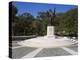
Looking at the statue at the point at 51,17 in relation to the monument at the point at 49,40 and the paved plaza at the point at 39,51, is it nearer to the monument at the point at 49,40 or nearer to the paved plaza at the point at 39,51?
the monument at the point at 49,40

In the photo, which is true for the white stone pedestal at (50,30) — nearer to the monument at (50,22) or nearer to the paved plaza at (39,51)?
the monument at (50,22)

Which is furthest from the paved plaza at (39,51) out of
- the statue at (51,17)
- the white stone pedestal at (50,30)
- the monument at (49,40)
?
the statue at (51,17)

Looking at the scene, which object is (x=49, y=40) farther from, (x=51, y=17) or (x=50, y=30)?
(x=51, y=17)

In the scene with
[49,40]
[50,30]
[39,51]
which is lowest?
[39,51]

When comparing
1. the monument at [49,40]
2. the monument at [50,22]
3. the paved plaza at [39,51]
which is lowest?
the paved plaza at [39,51]

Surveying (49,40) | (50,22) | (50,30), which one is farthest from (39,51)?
(50,22)

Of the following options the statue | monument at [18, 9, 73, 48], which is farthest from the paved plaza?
the statue

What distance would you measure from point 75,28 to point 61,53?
62 centimetres

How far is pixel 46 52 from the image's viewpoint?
392 centimetres

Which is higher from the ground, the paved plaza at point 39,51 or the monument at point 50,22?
the monument at point 50,22

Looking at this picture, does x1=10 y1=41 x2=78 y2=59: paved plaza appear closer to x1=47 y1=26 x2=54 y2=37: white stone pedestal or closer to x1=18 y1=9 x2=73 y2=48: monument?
x1=18 y1=9 x2=73 y2=48: monument

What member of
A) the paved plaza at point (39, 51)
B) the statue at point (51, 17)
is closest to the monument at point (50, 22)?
the statue at point (51, 17)

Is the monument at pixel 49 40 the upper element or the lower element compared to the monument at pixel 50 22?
lower

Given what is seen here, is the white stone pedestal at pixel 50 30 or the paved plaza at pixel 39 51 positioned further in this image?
the white stone pedestal at pixel 50 30
